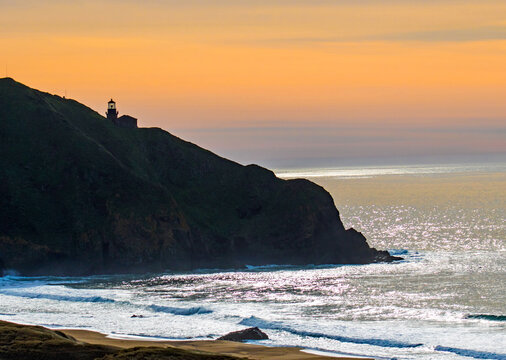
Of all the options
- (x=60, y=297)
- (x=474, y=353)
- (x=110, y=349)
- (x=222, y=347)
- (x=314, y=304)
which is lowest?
(x=474, y=353)

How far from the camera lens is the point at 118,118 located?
523ft

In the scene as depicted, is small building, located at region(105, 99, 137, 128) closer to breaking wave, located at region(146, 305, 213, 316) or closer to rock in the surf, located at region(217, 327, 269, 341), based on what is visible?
breaking wave, located at region(146, 305, 213, 316)

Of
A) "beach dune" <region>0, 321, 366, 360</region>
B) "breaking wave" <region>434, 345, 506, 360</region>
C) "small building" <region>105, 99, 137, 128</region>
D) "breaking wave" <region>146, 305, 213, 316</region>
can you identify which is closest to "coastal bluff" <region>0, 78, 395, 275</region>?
"small building" <region>105, 99, 137, 128</region>

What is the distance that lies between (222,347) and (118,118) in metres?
103

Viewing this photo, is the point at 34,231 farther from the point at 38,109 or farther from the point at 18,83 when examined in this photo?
the point at 18,83

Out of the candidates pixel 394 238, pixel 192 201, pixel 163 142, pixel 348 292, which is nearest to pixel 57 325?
pixel 348 292

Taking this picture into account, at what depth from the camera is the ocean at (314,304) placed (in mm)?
65812

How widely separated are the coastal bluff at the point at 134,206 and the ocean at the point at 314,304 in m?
6.33

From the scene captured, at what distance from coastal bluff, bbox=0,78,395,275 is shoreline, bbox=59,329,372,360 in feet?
174

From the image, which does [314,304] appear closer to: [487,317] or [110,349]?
[487,317]

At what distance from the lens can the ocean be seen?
2591 inches

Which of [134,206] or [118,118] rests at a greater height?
[118,118]

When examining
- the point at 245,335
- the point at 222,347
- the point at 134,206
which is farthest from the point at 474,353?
the point at 134,206

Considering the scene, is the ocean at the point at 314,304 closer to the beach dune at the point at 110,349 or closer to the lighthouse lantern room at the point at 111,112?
the beach dune at the point at 110,349
